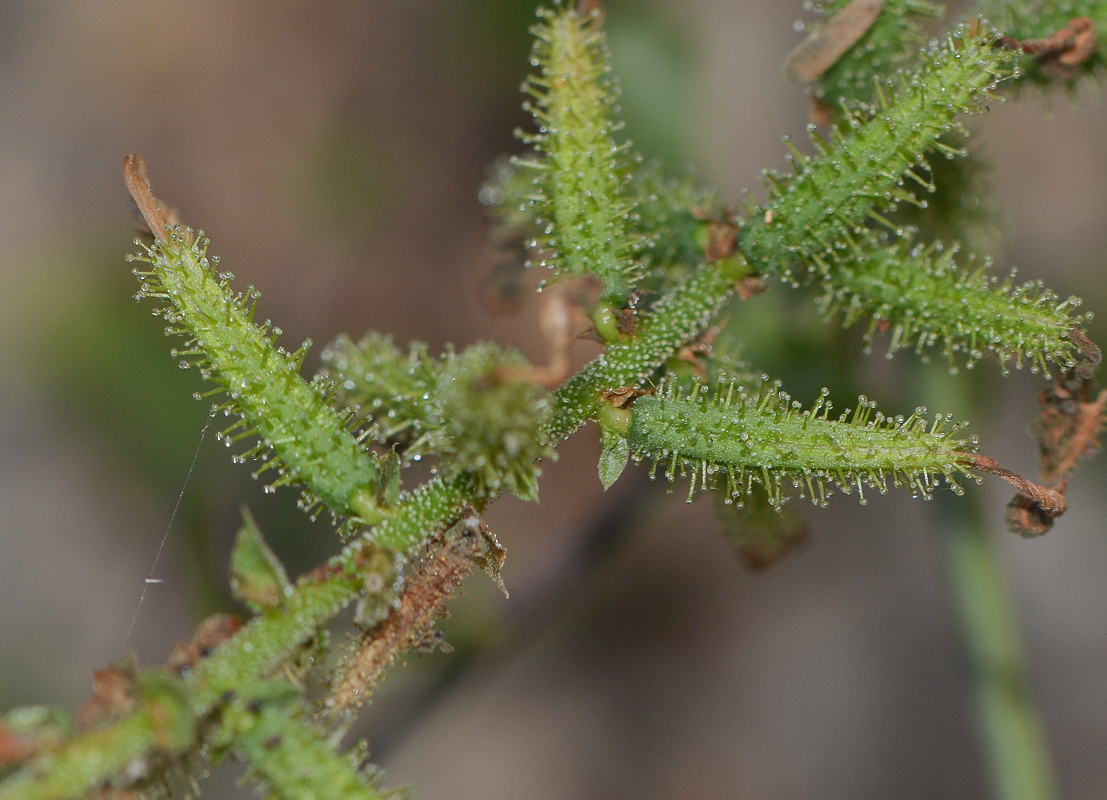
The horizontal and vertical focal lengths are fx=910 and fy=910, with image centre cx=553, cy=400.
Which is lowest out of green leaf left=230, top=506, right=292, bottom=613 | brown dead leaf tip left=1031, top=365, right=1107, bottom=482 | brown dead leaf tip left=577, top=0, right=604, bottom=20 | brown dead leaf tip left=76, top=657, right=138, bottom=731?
brown dead leaf tip left=76, top=657, right=138, bottom=731

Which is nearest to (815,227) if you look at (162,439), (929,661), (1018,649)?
(1018,649)

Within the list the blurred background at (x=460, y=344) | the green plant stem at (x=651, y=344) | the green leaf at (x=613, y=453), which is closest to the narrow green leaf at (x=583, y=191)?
the green plant stem at (x=651, y=344)

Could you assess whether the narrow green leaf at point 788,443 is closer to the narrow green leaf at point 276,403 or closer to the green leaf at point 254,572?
the narrow green leaf at point 276,403

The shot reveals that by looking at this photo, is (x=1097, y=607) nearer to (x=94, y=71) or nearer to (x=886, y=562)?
(x=886, y=562)

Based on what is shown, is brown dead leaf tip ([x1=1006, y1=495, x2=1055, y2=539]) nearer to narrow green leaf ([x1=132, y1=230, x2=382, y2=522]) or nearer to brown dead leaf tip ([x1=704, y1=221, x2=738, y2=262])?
brown dead leaf tip ([x1=704, y1=221, x2=738, y2=262])

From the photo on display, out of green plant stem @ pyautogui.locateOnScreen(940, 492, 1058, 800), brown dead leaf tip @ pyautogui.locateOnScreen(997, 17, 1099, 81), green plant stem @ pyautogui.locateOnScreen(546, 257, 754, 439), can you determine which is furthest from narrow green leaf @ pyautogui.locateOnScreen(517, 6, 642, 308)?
green plant stem @ pyautogui.locateOnScreen(940, 492, 1058, 800)

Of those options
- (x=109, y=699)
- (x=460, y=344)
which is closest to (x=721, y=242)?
(x=109, y=699)

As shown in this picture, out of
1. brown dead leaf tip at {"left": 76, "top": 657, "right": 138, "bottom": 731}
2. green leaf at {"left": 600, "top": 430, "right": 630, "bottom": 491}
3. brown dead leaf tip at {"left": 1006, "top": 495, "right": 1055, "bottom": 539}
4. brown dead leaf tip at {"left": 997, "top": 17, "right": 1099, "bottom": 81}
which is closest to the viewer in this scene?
brown dead leaf tip at {"left": 76, "top": 657, "right": 138, "bottom": 731}
